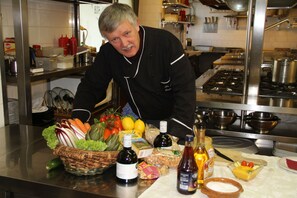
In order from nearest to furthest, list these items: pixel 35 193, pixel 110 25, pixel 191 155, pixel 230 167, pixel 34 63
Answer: pixel 191 155 → pixel 35 193 → pixel 230 167 → pixel 110 25 → pixel 34 63

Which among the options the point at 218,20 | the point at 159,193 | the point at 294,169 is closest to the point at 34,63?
the point at 159,193

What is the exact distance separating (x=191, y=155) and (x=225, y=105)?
4.57 feet

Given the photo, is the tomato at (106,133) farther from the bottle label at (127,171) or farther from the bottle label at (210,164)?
the bottle label at (210,164)

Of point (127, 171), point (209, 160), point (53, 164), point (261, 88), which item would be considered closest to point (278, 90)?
point (261, 88)

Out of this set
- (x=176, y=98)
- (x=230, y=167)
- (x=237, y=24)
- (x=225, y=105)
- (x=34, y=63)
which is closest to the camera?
(x=230, y=167)

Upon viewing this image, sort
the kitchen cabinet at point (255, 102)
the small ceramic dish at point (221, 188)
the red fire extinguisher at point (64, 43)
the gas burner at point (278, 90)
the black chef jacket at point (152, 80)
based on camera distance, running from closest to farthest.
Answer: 1. the small ceramic dish at point (221, 188)
2. the black chef jacket at point (152, 80)
3. the kitchen cabinet at point (255, 102)
4. the gas burner at point (278, 90)
5. the red fire extinguisher at point (64, 43)

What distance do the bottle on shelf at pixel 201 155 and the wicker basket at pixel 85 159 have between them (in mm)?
328

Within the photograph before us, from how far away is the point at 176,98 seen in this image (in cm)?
200

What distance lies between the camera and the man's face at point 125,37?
1723mm

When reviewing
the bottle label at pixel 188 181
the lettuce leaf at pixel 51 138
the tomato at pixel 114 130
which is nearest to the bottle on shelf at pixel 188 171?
the bottle label at pixel 188 181

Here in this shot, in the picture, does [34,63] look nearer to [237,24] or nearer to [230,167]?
[230,167]

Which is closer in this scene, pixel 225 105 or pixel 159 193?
pixel 159 193

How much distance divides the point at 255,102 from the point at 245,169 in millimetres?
1226

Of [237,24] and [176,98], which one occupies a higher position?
[237,24]
